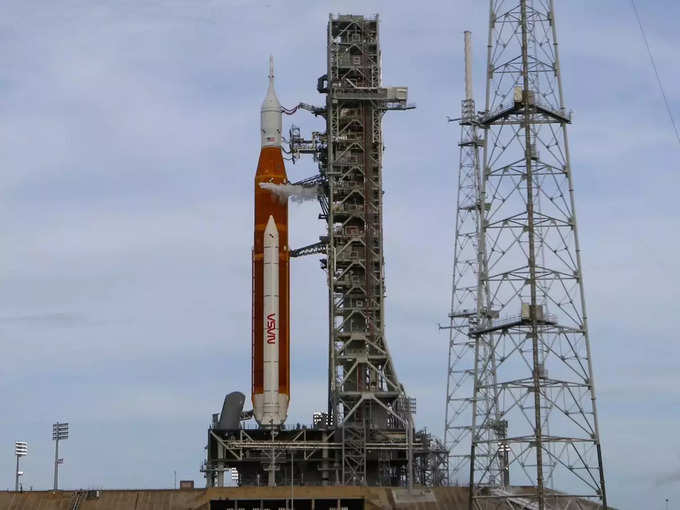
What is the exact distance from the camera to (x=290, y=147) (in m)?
139

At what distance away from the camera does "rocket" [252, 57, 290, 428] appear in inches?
5123

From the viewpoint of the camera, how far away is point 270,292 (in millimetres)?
131250

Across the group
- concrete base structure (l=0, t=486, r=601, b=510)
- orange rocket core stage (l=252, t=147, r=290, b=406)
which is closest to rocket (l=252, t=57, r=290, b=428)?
orange rocket core stage (l=252, t=147, r=290, b=406)

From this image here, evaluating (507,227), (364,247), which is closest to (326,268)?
(364,247)

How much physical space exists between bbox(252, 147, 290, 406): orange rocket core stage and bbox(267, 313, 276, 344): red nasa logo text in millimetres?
719

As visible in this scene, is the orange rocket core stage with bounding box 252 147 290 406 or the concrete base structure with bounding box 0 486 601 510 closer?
Answer: the concrete base structure with bounding box 0 486 601 510

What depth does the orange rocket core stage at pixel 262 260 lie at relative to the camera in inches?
5157

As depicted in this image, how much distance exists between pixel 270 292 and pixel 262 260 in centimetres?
309

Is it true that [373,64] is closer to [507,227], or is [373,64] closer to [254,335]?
[254,335]

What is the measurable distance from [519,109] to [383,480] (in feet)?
132

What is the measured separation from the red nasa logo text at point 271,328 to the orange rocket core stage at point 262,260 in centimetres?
72

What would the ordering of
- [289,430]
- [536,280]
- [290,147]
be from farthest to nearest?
[290,147], [289,430], [536,280]

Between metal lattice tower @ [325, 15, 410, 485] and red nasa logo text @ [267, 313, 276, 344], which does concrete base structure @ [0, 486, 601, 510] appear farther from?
red nasa logo text @ [267, 313, 276, 344]

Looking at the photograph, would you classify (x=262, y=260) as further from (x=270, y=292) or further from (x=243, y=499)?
(x=243, y=499)
